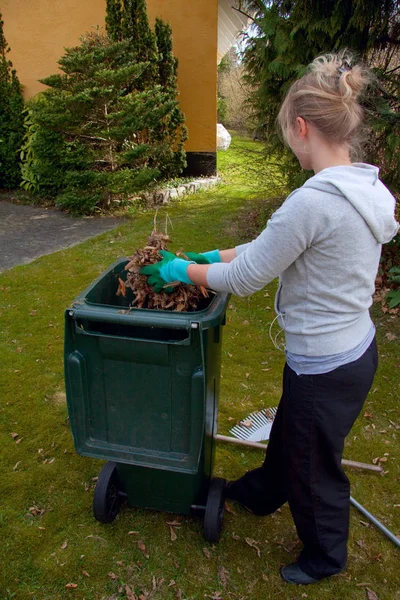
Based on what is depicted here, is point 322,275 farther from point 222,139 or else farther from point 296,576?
point 222,139

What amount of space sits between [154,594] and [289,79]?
525cm

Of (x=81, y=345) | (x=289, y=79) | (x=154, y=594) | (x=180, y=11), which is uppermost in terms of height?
(x=180, y=11)

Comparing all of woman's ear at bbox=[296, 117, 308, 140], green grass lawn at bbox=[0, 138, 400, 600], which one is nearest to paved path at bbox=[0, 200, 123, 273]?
green grass lawn at bbox=[0, 138, 400, 600]

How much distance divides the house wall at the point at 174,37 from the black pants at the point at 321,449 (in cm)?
808

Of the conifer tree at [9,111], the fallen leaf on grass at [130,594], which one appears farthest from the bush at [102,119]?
the fallen leaf on grass at [130,594]

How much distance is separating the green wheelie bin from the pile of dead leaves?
7cm

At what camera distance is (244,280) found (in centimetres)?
157

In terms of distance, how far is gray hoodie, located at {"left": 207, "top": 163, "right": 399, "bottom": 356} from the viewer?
1435 mm

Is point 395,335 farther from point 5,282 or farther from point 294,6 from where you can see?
point 5,282

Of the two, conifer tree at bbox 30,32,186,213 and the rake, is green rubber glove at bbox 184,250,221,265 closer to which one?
the rake

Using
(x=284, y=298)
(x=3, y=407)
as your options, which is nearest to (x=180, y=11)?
(x=3, y=407)

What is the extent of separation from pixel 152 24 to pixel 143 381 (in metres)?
8.56

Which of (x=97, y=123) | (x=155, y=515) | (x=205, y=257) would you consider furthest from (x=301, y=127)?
(x=97, y=123)

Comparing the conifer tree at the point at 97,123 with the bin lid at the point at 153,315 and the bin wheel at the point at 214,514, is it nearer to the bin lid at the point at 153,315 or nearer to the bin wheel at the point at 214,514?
the bin lid at the point at 153,315
